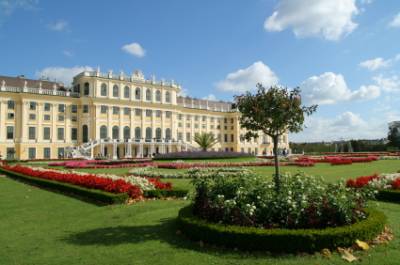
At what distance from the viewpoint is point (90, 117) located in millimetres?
52562

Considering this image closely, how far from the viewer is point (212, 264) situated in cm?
491

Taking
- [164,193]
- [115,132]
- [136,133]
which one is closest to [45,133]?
[115,132]

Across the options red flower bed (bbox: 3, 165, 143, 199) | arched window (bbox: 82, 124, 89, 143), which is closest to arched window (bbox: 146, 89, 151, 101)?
arched window (bbox: 82, 124, 89, 143)

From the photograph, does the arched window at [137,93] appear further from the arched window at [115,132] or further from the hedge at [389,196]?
the hedge at [389,196]

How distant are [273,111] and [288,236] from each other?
129 inches

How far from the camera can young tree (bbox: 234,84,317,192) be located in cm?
764

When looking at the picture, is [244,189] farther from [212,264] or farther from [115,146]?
[115,146]

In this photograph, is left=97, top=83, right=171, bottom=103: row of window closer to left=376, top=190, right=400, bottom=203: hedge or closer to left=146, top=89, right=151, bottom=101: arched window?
left=146, top=89, right=151, bottom=101: arched window

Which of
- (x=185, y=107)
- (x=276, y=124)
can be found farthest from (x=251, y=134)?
(x=185, y=107)

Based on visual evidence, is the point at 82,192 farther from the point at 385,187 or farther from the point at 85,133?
the point at 85,133

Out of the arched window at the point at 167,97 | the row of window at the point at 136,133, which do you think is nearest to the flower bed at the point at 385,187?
the row of window at the point at 136,133

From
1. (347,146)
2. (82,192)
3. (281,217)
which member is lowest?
(82,192)

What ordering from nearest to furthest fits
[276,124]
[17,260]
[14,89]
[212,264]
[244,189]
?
[212,264]
[17,260]
[244,189]
[276,124]
[14,89]

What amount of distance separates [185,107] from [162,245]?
61115 mm
